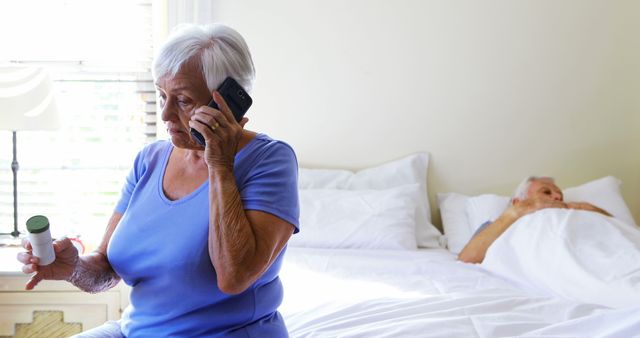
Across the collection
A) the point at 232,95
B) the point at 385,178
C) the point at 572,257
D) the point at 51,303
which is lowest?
the point at 51,303

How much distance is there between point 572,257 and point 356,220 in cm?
89

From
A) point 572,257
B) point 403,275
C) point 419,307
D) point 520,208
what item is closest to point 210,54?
point 419,307

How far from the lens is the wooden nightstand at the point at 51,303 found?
7.59 feet

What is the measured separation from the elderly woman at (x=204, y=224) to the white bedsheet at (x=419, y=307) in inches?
14.2

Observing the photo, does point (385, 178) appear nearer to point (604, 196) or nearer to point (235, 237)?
point (604, 196)

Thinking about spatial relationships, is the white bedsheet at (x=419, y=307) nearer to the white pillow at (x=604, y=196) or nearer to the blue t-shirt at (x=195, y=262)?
the blue t-shirt at (x=195, y=262)

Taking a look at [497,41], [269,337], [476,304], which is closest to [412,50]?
[497,41]

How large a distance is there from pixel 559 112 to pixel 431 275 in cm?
130

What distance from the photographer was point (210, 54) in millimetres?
1235

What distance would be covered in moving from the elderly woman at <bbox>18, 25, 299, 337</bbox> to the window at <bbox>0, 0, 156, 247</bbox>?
5.46 feet

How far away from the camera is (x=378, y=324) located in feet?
5.25

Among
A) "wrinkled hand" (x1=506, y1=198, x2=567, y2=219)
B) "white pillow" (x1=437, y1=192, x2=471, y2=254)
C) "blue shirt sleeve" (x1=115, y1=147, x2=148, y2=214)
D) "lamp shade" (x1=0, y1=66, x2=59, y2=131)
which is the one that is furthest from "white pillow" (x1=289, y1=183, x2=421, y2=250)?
"blue shirt sleeve" (x1=115, y1=147, x2=148, y2=214)

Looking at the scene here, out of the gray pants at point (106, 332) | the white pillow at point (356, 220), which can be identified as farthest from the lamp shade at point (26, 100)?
the gray pants at point (106, 332)

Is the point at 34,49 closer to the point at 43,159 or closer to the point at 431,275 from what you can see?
the point at 43,159
